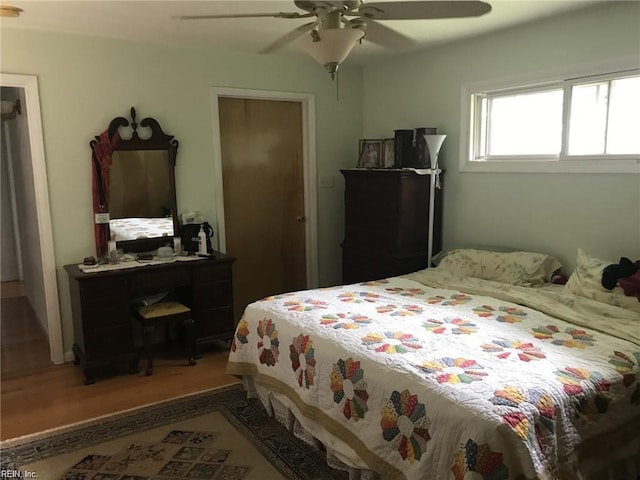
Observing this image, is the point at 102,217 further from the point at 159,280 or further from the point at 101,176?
the point at 159,280

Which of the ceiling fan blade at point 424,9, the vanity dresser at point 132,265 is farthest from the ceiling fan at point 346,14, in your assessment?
the vanity dresser at point 132,265

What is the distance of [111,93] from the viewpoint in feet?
12.0

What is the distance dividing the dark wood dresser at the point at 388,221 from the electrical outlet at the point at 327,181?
0.37 metres

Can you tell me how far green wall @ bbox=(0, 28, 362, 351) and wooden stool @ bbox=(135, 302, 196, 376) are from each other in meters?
0.63

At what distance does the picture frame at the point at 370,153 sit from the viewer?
437 cm

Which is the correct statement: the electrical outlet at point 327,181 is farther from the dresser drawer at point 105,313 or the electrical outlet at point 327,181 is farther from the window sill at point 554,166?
the dresser drawer at point 105,313

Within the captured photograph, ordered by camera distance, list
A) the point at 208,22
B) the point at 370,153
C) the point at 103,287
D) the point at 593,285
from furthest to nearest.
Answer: the point at 370,153 → the point at 103,287 → the point at 208,22 → the point at 593,285

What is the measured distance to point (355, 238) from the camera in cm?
436

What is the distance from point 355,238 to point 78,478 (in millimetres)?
2702

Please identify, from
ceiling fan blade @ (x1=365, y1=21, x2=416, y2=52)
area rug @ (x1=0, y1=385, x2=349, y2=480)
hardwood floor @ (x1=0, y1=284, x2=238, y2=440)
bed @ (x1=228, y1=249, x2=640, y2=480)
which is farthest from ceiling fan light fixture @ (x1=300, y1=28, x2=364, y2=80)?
hardwood floor @ (x1=0, y1=284, x2=238, y2=440)

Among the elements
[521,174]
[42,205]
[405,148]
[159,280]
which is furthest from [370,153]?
[42,205]

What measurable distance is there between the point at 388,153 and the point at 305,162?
79 centimetres

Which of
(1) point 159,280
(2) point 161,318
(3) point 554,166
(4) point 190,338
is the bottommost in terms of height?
(4) point 190,338

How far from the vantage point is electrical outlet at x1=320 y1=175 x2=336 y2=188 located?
15.4 feet
